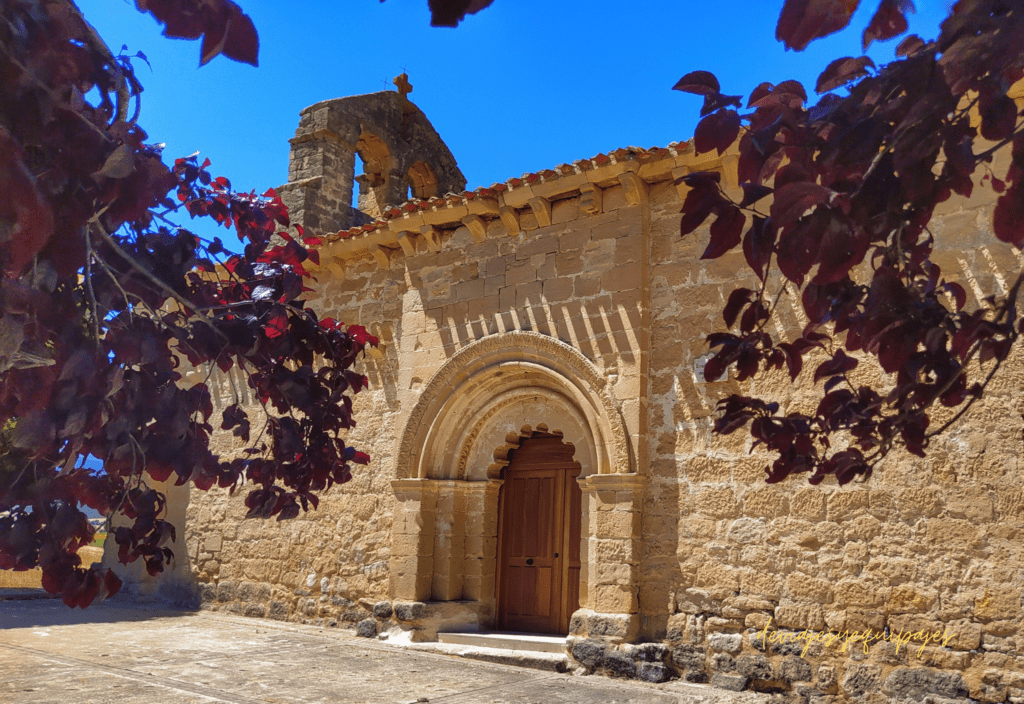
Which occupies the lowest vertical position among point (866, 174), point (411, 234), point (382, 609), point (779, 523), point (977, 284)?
point (382, 609)

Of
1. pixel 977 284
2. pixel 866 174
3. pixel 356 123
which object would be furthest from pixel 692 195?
pixel 356 123

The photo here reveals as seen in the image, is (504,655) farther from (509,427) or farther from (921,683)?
(921,683)

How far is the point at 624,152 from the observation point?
6.56 metres

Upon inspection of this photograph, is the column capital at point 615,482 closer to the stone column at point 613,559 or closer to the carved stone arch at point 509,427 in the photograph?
the stone column at point 613,559

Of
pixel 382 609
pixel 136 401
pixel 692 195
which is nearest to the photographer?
pixel 692 195

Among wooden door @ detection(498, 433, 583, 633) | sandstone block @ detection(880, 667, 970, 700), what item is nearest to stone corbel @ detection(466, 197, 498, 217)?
wooden door @ detection(498, 433, 583, 633)

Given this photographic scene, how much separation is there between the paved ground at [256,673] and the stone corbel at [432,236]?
3.91 m

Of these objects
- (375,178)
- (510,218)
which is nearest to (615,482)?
(510,218)

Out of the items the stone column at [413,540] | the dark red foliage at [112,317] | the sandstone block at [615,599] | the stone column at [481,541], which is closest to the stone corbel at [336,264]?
the stone column at [413,540]

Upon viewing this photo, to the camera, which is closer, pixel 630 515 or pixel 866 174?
pixel 866 174

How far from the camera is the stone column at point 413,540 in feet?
24.6

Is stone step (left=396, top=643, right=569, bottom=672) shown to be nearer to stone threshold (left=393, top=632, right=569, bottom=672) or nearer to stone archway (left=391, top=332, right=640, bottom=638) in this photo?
stone threshold (left=393, top=632, right=569, bottom=672)

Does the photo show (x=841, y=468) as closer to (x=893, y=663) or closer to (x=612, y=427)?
(x=893, y=663)

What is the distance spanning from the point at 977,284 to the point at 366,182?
9592 mm
